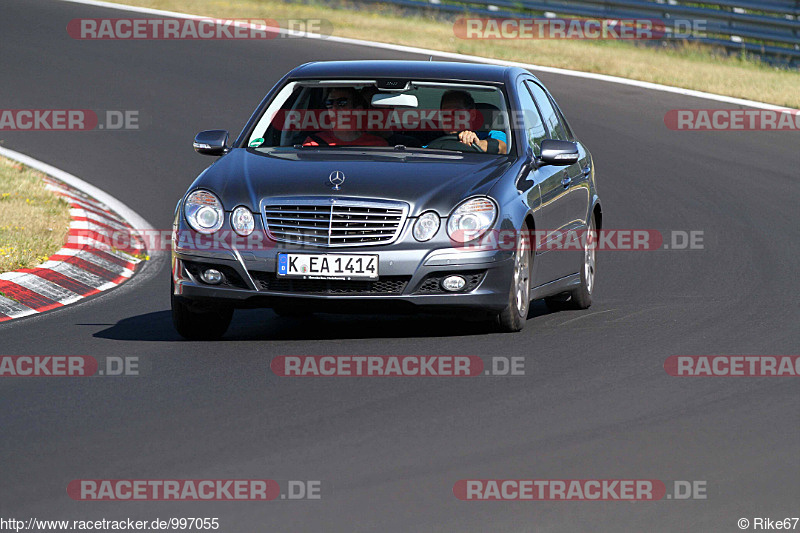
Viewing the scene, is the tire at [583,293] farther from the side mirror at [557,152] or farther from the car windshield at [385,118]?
the car windshield at [385,118]

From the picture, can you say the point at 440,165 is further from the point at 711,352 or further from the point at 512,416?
the point at 512,416

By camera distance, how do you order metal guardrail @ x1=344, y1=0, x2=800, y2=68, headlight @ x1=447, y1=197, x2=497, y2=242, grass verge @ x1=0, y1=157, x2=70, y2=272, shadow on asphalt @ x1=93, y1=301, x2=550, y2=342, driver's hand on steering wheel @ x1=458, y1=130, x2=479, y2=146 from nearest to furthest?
headlight @ x1=447, y1=197, x2=497, y2=242 < shadow on asphalt @ x1=93, y1=301, x2=550, y2=342 < driver's hand on steering wheel @ x1=458, y1=130, x2=479, y2=146 < grass verge @ x1=0, y1=157, x2=70, y2=272 < metal guardrail @ x1=344, y1=0, x2=800, y2=68

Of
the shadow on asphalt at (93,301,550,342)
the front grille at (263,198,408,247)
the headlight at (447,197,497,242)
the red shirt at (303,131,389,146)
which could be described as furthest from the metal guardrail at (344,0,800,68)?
the front grille at (263,198,408,247)

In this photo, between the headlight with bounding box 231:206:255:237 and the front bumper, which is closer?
the front bumper

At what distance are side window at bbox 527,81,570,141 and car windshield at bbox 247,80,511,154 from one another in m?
0.71

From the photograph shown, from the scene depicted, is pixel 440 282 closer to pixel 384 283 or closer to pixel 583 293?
pixel 384 283

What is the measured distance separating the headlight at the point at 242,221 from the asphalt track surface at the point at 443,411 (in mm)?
675

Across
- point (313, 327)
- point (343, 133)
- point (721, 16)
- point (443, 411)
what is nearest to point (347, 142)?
point (343, 133)

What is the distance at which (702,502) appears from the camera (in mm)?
5422

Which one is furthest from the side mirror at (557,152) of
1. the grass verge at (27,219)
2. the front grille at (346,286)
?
the grass verge at (27,219)

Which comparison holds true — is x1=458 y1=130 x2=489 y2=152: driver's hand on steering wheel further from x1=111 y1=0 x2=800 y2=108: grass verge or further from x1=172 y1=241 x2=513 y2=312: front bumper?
x1=111 y1=0 x2=800 y2=108: grass verge

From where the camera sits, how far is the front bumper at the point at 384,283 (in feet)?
27.3

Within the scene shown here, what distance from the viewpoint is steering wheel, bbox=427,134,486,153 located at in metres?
9.37

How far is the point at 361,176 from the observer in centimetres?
864
